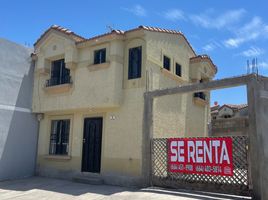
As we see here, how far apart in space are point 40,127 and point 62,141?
1.62 meters

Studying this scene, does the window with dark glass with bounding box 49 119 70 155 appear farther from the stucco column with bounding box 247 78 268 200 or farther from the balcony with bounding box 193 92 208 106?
the stucco column with bounding box 247 78 268 200

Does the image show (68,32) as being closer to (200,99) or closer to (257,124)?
(200,99)

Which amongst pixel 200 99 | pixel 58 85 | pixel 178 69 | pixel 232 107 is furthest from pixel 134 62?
pixel 232 107

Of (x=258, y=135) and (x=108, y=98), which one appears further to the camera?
(x=108, y=98)

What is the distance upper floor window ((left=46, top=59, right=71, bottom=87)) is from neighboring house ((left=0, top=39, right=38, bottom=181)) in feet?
3.91

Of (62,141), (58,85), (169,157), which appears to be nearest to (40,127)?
(62,141)

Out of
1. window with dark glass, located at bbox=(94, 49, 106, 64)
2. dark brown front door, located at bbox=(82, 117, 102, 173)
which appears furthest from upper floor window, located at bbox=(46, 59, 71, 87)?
dark brown front door, located at bbox=(82, 117, 102, 173)

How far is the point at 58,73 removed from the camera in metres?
14.6

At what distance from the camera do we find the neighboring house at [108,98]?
11.8m

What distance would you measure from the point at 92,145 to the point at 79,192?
9.07ft

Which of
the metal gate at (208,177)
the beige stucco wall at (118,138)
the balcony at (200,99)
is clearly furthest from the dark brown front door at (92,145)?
the balcony at (200,99)

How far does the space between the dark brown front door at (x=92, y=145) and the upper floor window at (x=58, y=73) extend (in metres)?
2.47

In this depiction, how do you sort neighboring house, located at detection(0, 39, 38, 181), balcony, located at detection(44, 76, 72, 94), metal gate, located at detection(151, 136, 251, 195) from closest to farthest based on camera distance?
1. metal gate, located at detection(151, 136, 251, 195)
2. balcony, located at detection(44, 76, 72, 94)
3. neighboring house, located at detection(0, 39, 38, 181)

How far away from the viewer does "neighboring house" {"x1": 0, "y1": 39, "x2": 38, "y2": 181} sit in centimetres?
1362
